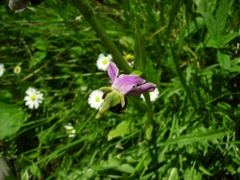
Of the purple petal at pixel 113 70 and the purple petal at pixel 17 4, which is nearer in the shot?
the purple petal at pixel 17 4

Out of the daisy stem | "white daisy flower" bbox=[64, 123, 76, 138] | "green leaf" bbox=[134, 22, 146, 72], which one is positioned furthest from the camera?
"white daisy flower" bbox=[64, 123, 76, 138]

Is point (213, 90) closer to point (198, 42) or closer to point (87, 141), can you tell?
point (198, 42)

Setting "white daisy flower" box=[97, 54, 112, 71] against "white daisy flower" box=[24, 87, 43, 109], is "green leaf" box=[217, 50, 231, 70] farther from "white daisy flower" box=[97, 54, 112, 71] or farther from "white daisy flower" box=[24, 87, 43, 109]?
"white daisy flower" box=[24, 87, 43, 109]

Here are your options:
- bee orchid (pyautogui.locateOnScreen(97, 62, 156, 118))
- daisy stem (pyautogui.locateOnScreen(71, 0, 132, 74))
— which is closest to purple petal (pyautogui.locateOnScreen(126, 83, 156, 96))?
bee orchid (pyautogui.locateOnScreen(97, 62, 156, 118))

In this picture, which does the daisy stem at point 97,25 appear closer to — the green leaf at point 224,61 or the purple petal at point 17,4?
the purple petal at point 17,4

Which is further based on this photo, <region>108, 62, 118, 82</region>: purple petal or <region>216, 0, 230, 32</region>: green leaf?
<region>216, 0, 230, 32</region>: green leaf

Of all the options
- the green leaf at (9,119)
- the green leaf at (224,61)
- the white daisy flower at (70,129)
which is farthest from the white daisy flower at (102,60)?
the green leaf at (224,61)
